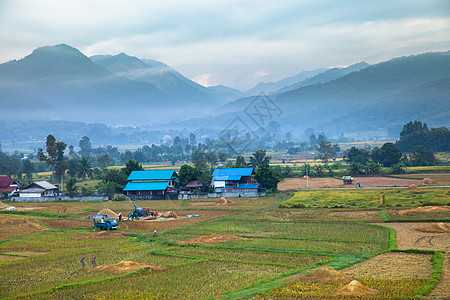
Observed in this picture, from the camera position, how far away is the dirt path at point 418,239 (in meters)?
26.9

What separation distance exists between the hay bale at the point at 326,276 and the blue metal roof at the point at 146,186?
4290 cm

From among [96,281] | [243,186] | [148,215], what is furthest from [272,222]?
[243,186]

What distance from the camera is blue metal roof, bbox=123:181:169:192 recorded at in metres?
61.9

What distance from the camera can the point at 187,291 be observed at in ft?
64.3

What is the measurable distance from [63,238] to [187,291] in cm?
1871

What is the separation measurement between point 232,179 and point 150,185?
12.6 meters

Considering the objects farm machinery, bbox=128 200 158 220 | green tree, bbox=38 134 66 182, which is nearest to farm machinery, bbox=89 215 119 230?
farm machinery, bbox=128 200 158 220

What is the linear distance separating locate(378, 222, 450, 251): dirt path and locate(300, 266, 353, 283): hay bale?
8724mm

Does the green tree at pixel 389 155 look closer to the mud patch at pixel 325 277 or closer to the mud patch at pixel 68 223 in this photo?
the mud patch at pixel 68 223

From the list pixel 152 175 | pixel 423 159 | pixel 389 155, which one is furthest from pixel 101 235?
pixel 423 159

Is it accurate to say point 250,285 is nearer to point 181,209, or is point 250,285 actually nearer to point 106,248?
point 106,248

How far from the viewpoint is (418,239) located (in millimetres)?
29172

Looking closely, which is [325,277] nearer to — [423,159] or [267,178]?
[267,178]

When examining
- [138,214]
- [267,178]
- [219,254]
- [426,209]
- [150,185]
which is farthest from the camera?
[150,185]
